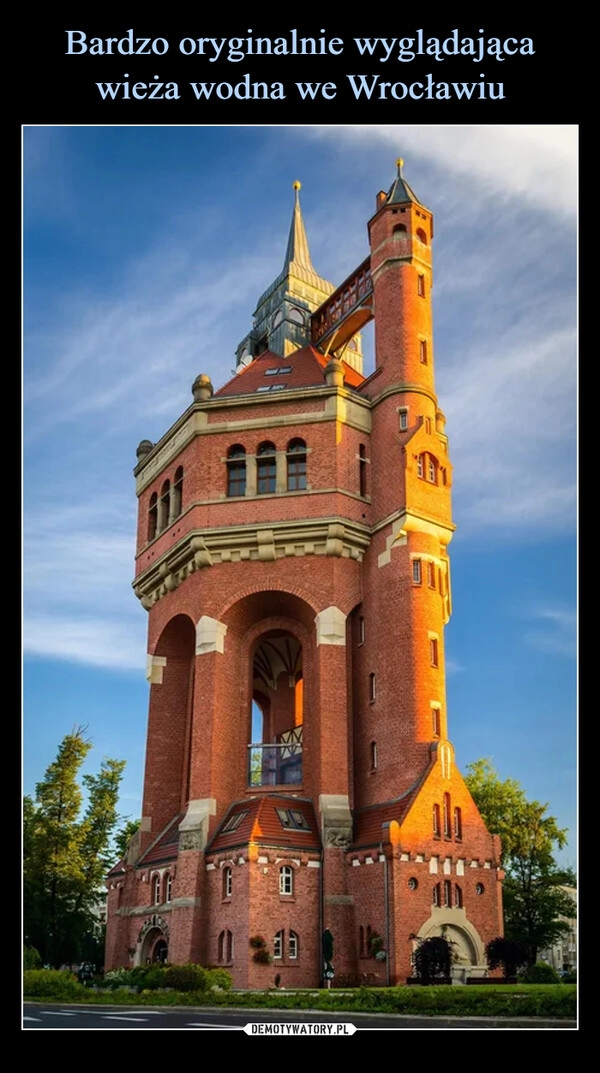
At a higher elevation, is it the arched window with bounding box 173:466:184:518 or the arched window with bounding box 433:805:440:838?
the arched window with bounding box 173:466:184:518

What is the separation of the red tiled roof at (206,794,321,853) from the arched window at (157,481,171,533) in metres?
13.2

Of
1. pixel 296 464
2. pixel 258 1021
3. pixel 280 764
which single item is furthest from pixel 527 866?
pixel 258 1021

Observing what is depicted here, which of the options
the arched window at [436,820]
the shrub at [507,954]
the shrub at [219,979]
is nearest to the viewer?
the shrub at [507,954]

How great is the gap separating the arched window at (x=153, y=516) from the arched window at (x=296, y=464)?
24.8ft

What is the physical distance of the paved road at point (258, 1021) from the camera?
1559 centimetres

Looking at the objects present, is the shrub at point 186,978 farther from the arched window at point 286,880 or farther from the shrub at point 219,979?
the arched window at point 286,880

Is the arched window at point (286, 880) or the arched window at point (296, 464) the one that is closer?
the arched window at point (286, 880)

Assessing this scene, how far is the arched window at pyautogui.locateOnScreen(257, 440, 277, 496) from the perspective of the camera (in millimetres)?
43062

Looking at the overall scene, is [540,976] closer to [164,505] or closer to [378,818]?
[378,818]

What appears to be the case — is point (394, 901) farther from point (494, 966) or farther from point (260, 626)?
point (260, 626)

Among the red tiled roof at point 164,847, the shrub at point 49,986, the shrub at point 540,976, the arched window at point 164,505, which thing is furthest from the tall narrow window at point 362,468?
the shrub at point 49,986

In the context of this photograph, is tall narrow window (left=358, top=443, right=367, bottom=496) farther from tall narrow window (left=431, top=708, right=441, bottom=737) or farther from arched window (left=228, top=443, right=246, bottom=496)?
tall narrow window (left=431, top=708, right=441, bottom=737)

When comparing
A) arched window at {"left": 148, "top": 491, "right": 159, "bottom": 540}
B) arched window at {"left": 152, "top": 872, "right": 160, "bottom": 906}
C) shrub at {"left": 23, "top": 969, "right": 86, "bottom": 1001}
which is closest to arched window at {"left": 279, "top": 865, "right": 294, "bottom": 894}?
arched window at {"left": 152, "top": 872, "right": 160, "bottom": 906}
